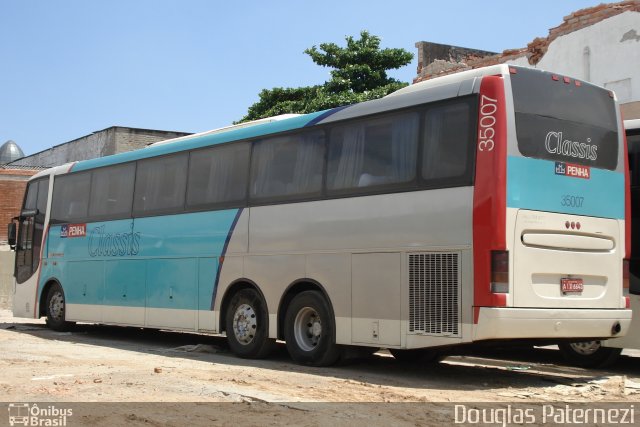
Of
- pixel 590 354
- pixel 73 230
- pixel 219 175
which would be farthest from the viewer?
pixel 73 230

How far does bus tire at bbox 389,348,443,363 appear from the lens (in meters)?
12.4

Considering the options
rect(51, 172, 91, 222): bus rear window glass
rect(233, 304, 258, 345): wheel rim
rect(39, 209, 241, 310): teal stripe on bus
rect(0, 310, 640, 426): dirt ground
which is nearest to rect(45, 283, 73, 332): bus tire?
rect(39, 209, 241, 310): teal stripe on bus

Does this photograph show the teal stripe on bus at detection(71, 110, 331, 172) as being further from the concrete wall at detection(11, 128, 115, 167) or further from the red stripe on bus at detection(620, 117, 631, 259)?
the concrete wall at detection(11, 128, 115, 167)

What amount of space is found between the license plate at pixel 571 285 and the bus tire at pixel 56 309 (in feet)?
37.1

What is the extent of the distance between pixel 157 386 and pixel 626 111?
1387 cm

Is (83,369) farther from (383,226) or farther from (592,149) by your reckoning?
(592,149)

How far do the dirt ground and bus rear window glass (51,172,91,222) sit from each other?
3.75m

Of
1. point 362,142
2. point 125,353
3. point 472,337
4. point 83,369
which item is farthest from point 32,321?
point 472,337

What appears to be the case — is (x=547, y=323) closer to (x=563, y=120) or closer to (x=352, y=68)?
(x=563, y=120)

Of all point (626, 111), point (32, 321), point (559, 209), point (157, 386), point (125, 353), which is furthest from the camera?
point (32, 321)

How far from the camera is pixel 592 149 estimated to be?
10.4 m

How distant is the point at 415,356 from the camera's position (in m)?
12.5

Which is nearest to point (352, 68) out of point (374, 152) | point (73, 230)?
point (73, 230)

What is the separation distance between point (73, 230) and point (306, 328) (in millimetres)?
7484
